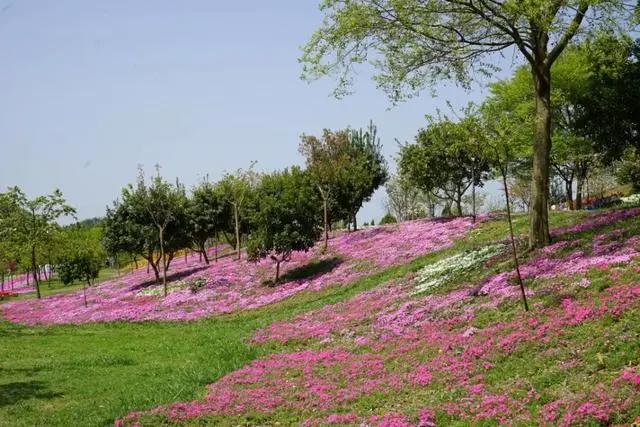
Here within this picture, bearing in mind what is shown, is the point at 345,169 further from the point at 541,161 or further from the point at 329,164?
the point at 541,161

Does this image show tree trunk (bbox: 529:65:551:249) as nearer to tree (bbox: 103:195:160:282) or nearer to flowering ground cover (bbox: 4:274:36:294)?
tree (bbox: 103:195:160:282)

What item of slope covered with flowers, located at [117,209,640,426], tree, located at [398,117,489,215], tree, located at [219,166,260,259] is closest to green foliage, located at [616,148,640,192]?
tree, located at [398,117,489,215]

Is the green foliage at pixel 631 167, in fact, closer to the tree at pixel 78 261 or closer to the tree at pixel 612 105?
the tree at pixel 612 105

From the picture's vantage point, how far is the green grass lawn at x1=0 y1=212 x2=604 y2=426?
47.4ft

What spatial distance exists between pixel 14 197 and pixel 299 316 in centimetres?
3726

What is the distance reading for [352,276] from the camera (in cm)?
3216

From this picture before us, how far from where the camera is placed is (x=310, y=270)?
1511 inches

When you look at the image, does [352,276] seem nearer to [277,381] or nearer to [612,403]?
[277,381]

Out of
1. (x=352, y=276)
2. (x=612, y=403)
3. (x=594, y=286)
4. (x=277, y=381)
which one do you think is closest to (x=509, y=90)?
(x=352, y=276)

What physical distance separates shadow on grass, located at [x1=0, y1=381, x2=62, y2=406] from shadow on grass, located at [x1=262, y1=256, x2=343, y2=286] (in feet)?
67.5

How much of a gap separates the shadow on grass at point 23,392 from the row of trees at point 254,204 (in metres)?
20.3

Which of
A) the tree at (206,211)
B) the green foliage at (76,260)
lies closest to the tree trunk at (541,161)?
the tree at (206,211)

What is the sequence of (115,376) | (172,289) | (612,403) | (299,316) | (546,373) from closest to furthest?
1. (612,403)
2. (546,373)
3. (115,376)
4. (299,316)
5. (172,289)

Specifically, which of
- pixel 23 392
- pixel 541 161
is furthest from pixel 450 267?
pixel 23 392
